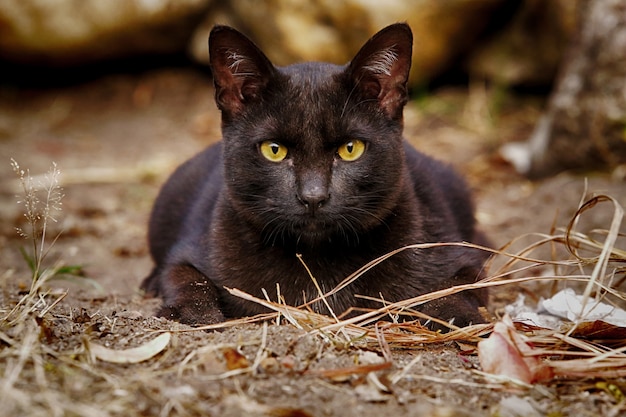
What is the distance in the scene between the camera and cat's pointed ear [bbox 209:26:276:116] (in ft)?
7.90

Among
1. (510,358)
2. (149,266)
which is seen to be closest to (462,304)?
(510,358)

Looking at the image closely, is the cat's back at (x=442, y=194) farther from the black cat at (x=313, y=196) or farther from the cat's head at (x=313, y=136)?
the cat's head at (x=313, y=136)

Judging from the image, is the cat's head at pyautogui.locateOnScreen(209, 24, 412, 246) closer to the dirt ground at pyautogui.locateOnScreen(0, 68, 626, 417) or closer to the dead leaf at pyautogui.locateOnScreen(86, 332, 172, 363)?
the dirt ground at pyautogui.locateOnScreen(0, 68, 626, 417)

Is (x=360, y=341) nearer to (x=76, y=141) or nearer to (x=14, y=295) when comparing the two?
(x=14, y=295)

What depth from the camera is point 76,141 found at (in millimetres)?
6027

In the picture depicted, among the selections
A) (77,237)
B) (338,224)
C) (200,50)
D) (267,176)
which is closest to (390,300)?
(338,224)

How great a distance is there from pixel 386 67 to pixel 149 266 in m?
1.93

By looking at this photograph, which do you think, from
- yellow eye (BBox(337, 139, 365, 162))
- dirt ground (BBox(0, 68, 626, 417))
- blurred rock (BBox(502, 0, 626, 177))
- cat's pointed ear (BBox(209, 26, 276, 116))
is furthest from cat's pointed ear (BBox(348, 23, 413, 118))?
blurred rock (BBox(502, 0, 626, 177))

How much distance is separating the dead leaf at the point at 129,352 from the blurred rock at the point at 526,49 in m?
4.31

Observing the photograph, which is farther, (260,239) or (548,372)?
(260,239)

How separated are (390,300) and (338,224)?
0.38 meters

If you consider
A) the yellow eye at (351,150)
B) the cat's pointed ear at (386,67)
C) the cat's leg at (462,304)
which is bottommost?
the cat's leg at (462,304)

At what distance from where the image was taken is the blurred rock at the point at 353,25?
5.50 meters

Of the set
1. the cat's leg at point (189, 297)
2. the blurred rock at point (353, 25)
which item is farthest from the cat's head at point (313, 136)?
the blurred rock at point (353, 25)
